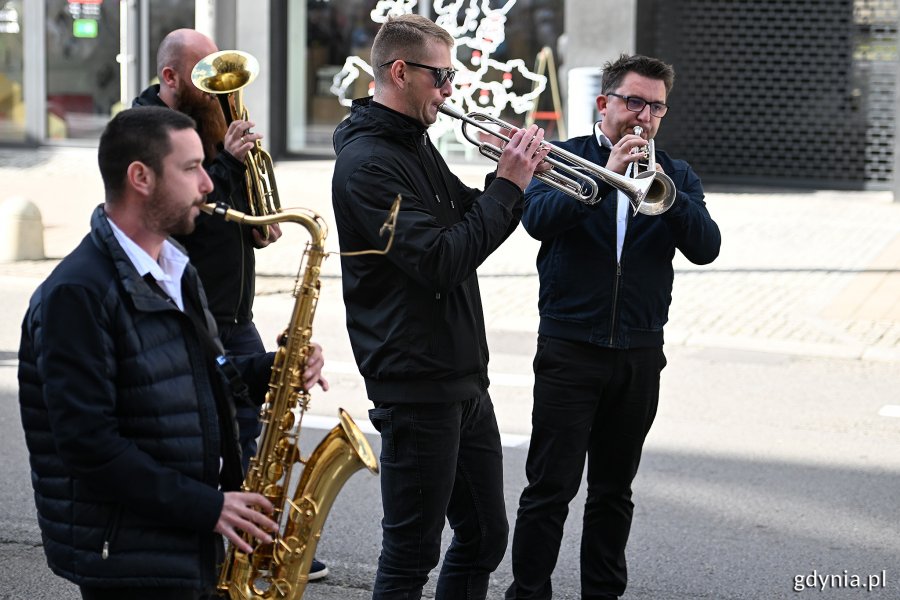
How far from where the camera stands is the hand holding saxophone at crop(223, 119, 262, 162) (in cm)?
458

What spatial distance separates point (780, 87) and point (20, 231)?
9986 mm

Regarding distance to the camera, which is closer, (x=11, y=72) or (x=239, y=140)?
(x=239, y=140)

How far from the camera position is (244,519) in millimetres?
2947

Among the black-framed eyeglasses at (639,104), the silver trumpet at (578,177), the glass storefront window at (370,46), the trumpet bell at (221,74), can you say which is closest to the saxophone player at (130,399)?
the silver trumpet at (578,177)

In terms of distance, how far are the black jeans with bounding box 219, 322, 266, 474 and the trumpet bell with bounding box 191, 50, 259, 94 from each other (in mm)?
859

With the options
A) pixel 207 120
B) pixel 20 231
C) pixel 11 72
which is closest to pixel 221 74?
pixel 207 120

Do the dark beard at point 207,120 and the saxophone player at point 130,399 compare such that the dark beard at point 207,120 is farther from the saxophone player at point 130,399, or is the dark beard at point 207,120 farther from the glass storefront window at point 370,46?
the glass storefront window at point 370,46

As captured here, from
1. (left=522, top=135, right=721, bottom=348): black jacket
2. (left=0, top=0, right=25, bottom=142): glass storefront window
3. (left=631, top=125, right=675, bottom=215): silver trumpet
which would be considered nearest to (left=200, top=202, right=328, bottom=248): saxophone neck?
(left=522, top=135, right=721, bottom=348): black jacket

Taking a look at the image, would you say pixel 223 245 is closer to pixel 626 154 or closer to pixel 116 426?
pixel 626 154

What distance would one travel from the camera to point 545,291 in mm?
4566

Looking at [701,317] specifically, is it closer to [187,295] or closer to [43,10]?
[187,295]

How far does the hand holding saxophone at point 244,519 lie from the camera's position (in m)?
2.92

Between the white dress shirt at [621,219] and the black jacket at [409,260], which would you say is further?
the white dress shirt at [621,219]

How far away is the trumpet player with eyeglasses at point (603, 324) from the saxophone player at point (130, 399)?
63.6 inches
